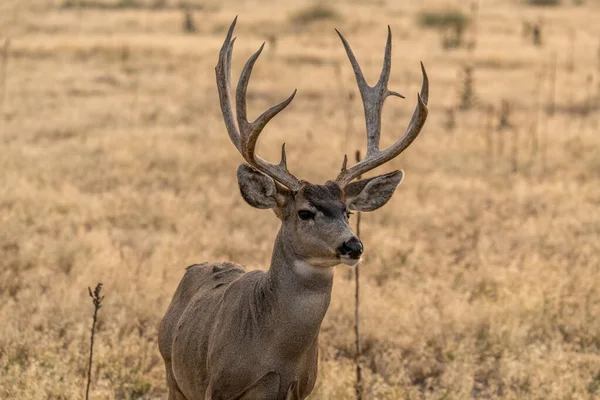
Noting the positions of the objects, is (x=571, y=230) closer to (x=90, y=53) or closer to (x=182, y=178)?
(x=182, y=178)

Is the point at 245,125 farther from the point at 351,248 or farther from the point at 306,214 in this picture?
the point at 351,248

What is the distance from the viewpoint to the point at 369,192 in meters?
5.42

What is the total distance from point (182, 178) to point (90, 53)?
1304 cm

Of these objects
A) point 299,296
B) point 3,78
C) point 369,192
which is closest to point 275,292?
point 299,296

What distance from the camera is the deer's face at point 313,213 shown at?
481 centimetres

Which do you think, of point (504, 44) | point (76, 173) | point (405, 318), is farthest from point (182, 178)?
point (504, 44)

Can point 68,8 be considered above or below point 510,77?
above

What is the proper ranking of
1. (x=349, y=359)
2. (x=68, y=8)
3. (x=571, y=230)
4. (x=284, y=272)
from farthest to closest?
(x=68, y=8) → (x=571, y=230) → (x=349, y=359) → (x=284, y=272)

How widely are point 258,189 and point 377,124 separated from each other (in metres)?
0.97

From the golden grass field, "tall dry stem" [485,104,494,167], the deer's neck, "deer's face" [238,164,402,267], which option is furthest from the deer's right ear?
"tall dry stem" [485,104,494,167]

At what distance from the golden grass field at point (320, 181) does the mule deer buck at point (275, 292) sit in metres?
1.63

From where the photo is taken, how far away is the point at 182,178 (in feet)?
45.0

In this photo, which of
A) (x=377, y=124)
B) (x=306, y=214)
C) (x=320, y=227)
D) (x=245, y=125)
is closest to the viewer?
(x=320, y=227)

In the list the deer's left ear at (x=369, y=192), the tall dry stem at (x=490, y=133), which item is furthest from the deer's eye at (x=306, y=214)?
the tall dry stem at (x=490, y=133)
